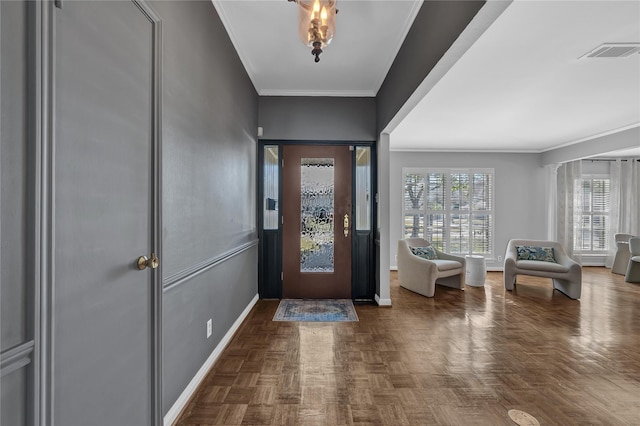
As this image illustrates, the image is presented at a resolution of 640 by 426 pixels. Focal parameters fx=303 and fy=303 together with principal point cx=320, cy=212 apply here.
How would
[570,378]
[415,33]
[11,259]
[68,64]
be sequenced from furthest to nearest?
[415,33]
[570,378]
[68,64]
[11,259]

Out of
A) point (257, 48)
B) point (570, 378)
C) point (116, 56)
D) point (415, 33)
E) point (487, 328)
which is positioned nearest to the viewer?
point (116, 56)

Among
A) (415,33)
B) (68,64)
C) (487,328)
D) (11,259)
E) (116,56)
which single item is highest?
(415,33)

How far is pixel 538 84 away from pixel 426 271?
2.61 m

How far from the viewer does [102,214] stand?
44.3 inches

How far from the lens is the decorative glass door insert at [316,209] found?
13.5 feet

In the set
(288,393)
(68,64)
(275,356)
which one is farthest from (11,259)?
(275,356)

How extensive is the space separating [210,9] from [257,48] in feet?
2.56

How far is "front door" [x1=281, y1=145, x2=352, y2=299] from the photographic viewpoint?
4.11 meters

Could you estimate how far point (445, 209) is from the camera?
6.59 metres

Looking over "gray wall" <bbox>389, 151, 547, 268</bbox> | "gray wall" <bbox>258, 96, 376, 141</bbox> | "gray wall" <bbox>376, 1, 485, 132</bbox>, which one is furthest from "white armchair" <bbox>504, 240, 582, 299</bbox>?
"gray wall" <bbox>376, 1, 485, 132</bbox>

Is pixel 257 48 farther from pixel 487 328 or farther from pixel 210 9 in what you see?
pixel 487 328

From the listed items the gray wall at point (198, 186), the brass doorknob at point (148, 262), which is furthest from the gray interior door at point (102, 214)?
the gray wall at point (198, 186)

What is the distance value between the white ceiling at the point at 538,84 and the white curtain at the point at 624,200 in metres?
1.81

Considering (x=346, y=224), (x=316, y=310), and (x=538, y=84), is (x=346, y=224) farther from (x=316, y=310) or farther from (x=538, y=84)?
(x=538, y=84)
